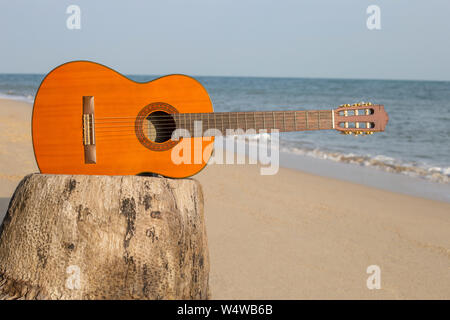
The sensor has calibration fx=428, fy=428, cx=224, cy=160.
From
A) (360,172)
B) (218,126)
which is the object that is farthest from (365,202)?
(218,126)

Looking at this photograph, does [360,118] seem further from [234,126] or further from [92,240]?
[92,240]

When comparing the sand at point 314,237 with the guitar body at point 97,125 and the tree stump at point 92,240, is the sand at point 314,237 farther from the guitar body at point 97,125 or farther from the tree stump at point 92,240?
the guitar body at point 97,125

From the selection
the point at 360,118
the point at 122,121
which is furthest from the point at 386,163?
the point at 122,121

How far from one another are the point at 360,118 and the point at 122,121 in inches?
60.2

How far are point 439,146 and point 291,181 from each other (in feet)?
15.7

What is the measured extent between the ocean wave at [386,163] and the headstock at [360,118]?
4105 mm

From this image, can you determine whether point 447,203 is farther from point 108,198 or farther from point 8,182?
point 8,182

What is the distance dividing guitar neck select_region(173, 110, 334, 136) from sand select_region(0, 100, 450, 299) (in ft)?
4.02

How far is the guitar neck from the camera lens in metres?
2.73

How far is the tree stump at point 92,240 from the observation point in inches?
84.6

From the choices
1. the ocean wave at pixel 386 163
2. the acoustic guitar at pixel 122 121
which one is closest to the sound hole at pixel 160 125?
the acoustic guitar at pixel 122 121

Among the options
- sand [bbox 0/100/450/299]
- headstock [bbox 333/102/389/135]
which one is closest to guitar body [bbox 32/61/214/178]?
headstock [bbox 333/102/389/135]

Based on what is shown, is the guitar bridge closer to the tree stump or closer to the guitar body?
the guitar body

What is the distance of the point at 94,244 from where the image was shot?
2.15 metres
